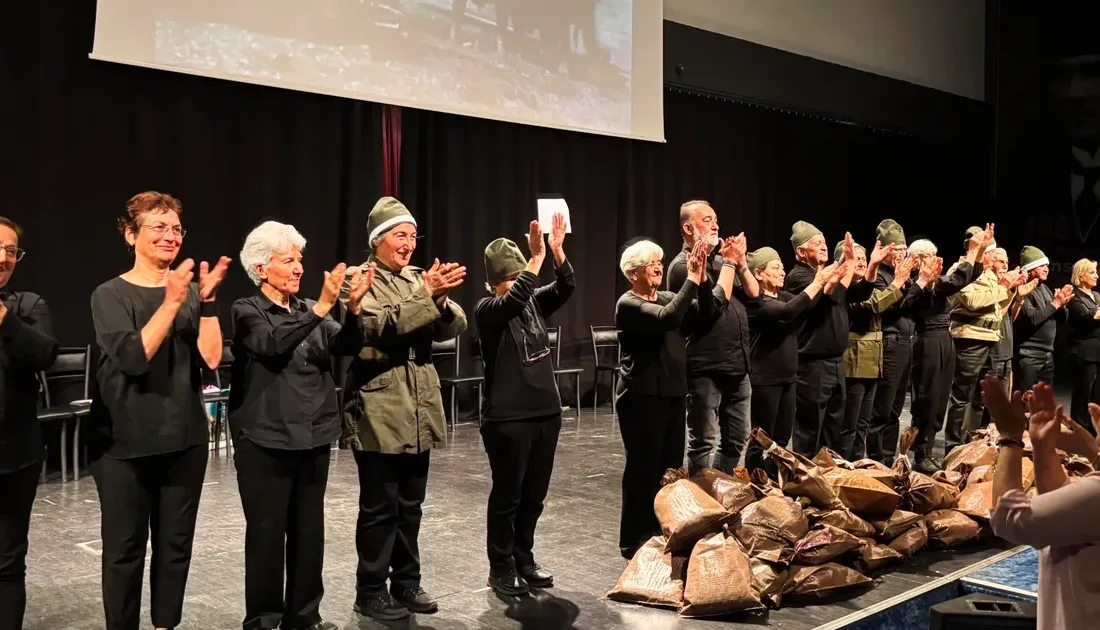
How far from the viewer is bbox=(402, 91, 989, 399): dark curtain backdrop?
24.3 ft

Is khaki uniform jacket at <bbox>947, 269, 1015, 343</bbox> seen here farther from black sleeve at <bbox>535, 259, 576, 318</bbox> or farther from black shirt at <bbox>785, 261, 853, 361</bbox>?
black sleeve at <bbox>535, 259, 576, 318</bbox>

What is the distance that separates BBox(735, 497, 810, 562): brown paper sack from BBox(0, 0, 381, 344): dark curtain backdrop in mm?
3821

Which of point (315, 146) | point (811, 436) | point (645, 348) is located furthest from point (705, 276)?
point (315, 146)

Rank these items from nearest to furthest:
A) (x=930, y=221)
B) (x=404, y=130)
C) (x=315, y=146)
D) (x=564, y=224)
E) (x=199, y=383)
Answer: (x=199, y=383), (x=564, y=224), (x=315, y=146), (x=404, y=130), (x=930, y=221)

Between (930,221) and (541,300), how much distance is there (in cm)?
965

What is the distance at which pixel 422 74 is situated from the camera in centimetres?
605

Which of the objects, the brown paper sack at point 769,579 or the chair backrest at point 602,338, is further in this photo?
the chair backrest at point 602,338

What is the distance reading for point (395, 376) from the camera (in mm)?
2994

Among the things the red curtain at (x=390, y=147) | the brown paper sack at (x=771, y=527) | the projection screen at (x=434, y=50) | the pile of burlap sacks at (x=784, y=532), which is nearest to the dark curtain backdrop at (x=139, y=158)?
the red curtain at (x=390, y=147)

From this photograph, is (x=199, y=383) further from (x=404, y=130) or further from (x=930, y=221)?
(x=930, y=221)

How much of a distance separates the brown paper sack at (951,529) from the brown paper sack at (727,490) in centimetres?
86

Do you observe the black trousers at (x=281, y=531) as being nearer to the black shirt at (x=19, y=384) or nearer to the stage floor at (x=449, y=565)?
the stage floor at (x=449, y=565)

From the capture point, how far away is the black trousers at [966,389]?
5.75m

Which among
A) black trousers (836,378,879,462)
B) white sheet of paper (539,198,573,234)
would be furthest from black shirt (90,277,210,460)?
black trousers (836,378,879,462)
